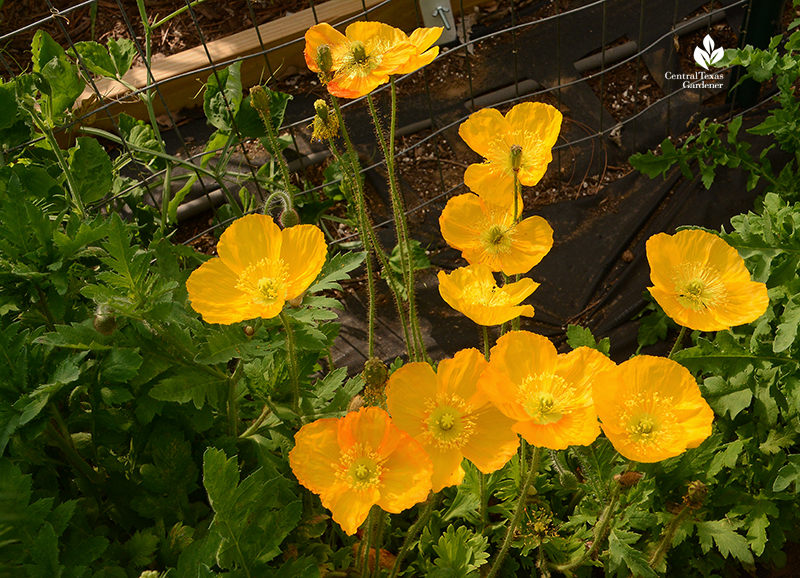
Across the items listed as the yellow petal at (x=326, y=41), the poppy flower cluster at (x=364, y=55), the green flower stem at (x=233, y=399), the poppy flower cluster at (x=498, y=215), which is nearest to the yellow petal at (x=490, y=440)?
the poppy flower cluster at (x=498, y=215)

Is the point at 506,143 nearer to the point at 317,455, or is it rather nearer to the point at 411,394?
the point at 411,394

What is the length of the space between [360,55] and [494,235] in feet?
1.64

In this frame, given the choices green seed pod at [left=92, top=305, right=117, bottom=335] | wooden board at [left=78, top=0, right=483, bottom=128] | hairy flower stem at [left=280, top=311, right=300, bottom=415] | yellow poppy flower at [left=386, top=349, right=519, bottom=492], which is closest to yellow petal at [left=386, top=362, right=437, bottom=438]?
yellow poppy flower at [left=386, top=349, right=519, bottom=492]

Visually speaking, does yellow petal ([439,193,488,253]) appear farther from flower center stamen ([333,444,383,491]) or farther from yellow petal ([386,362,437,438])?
flower center stamen ([333,444,383,491])

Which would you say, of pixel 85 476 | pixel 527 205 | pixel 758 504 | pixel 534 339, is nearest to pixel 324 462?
pixel 534 339

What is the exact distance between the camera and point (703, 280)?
151 centimetres

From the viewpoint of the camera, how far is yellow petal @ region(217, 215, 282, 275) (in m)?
1.46

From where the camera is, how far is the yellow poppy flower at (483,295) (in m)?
1.38

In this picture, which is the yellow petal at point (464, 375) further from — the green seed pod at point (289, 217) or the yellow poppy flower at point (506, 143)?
the green seed pod at point (289, 217)

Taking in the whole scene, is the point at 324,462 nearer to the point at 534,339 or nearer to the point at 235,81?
the point at 534,339

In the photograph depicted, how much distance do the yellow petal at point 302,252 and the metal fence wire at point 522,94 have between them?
1.83 metres

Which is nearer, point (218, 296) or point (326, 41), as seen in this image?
point (218, 296)

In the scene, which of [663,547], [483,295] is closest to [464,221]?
[483,295]

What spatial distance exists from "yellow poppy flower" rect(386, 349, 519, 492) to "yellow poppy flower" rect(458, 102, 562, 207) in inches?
17.8
